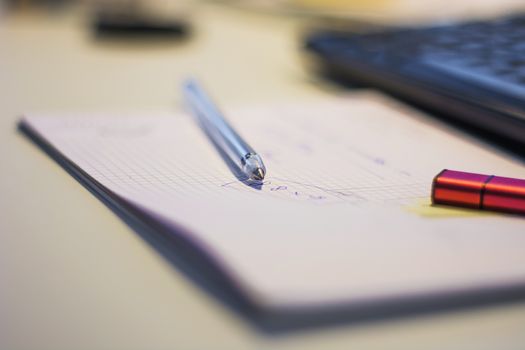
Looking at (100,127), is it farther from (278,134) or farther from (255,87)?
(255,87)

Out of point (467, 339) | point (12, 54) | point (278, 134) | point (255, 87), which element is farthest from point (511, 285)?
point (12, 54)

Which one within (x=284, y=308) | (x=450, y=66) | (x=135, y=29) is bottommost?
(x=284, y=308)

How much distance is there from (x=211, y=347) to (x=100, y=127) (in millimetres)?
236

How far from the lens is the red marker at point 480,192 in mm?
278

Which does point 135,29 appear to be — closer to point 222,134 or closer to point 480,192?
point 222,134

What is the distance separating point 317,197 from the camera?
29cm

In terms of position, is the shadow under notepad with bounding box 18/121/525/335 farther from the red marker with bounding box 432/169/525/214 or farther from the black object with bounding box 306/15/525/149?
the black object with bounding box 306/15/525/149

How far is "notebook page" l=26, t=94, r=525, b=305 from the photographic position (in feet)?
0.71

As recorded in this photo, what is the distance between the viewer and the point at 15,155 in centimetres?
37

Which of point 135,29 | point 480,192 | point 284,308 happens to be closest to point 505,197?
point 480,192

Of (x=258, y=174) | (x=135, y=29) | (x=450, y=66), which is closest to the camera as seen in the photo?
(x=258, y=174)

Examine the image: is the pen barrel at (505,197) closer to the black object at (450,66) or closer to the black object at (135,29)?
the black object at (450,66)

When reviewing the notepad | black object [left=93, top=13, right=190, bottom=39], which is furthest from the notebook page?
black object [left=93, top=13, right=190, bottom=39]

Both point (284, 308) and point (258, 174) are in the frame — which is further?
point (258, 174)
